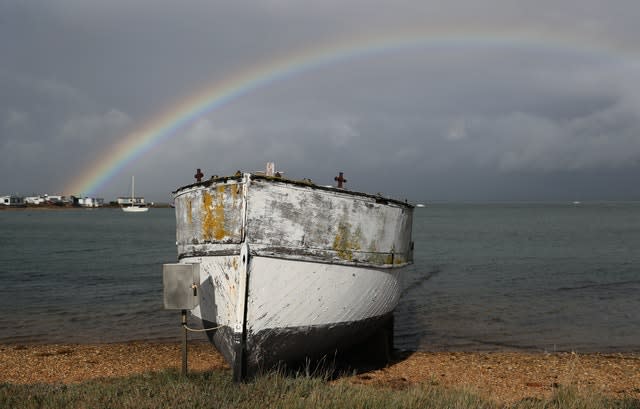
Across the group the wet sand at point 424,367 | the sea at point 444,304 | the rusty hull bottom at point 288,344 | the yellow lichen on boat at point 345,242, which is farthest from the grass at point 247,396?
the sea at point 444,304

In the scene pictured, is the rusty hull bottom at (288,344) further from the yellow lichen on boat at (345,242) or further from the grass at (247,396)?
the yellow lichen on boat at (345,242)

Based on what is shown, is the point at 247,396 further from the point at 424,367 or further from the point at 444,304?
the point at 444,304

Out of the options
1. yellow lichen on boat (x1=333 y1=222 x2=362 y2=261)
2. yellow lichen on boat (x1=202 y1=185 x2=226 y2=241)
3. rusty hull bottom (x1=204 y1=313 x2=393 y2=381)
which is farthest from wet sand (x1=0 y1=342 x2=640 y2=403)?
yellow lichen on boat (x1=202 y1=185 x2=226 y2=241)

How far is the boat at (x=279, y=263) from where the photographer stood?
7184 mm

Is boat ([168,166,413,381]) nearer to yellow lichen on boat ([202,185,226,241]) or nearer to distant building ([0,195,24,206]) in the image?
yellow lichen on boat ([202,185,226,241])

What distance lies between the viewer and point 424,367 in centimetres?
1006

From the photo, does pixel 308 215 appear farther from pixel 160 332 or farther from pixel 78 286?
pixel 78 286

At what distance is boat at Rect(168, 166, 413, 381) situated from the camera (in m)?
7.18

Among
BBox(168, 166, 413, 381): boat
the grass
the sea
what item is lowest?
the sea

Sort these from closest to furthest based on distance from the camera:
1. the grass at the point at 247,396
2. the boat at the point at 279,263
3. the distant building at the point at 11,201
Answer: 1. the grass at the point at 247,396
2. the boat at the point at 279,263
3. the distant building at the point at 11,201

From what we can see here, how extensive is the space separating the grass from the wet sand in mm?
1444

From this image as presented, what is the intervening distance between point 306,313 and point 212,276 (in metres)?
1.46

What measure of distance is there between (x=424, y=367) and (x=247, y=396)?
4729 mm

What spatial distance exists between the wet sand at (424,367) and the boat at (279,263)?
1.60 meters
